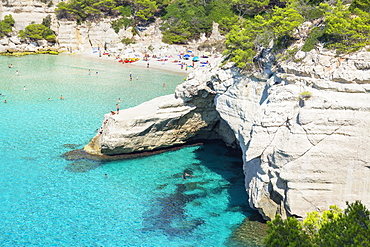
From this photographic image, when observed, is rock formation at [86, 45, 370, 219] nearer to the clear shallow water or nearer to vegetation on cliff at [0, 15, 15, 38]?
the clear shallow water

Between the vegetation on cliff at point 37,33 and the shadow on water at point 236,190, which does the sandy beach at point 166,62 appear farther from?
the shadow on water at point 236,190

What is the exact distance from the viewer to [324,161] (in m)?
18.4

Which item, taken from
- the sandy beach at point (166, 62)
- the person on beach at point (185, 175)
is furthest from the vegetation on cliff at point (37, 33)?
the person on beach at point (185, 175)

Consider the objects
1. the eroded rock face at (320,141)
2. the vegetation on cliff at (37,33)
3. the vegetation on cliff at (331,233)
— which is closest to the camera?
the vegetation on cliff at (331,233)

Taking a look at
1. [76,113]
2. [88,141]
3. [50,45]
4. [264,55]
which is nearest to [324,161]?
[264,55]

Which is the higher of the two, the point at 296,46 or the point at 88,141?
the point at 296,46

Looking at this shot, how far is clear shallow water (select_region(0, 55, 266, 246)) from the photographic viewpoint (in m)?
19.9

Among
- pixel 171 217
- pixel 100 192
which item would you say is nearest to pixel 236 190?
pixel 171 217

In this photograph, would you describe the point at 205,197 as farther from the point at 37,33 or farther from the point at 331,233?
the point at 37,33

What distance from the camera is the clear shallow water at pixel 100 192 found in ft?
65.4

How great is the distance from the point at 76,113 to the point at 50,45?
191 feet

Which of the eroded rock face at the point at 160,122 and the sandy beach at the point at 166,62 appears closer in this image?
the eroded rock face at the point at 160,122

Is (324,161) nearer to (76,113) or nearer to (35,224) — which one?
(35,224)

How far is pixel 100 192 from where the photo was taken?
952 inches
